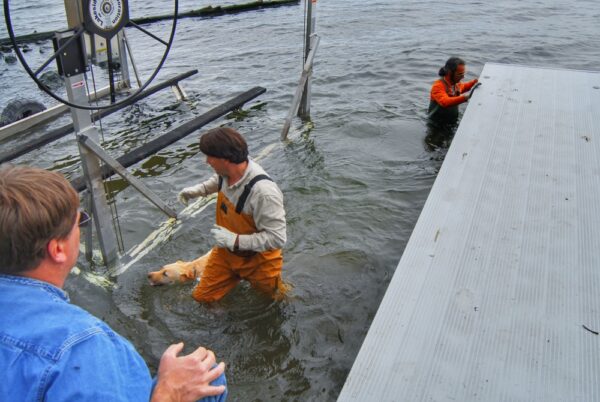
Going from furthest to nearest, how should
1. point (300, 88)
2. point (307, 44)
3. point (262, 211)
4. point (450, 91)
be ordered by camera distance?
point (307, 44), point (300, 88), point (450, 91), point (262, 211)

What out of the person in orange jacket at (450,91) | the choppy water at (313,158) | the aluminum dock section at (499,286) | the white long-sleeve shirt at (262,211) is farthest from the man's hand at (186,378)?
the person in orange jacket at (450,91)

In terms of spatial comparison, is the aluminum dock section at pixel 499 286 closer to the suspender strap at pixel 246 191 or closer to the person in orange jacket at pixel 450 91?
the suspender strap at pixel 246 191

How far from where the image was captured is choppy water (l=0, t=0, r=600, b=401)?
4.30 meters

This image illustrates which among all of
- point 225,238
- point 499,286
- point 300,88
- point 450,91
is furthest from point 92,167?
point 450,91

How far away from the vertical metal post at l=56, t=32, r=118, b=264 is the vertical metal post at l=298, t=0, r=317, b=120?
4661mm

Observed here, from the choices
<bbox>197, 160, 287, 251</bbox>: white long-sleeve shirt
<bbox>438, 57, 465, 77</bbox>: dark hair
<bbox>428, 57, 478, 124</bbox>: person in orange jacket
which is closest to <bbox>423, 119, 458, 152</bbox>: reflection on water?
<bbox>428, 57, 478, 124</bbox>: person in orange jacket

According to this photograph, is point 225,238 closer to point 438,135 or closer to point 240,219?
point 240,219

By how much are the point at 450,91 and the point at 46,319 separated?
7.53 metres

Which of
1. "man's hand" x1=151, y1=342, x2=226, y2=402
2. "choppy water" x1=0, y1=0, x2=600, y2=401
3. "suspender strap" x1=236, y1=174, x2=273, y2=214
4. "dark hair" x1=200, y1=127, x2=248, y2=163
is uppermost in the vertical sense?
"dark hair" x1=200, y1=127, x2=248, y2=163

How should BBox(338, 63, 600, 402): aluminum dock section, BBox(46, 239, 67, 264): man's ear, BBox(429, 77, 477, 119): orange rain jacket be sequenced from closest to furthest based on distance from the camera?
1. BBox(46, 239, 67, 264): man's ear
2. BBox(338, 63, 600, 402): aluminum dock section
3. BBox(429, 77, 477, 119): orange rain jacket

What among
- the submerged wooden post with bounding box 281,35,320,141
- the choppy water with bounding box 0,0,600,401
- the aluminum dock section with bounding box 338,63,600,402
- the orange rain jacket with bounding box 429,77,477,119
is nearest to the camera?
the aluminum dock section with bounding box 338,63,600,402

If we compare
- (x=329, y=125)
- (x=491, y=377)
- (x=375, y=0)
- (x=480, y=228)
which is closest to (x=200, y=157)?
(x=329, y=125)

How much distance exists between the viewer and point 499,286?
10.4ft

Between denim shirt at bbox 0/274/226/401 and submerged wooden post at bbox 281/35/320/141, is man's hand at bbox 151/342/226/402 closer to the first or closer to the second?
denim shirt at bbox 0/274/226/401
